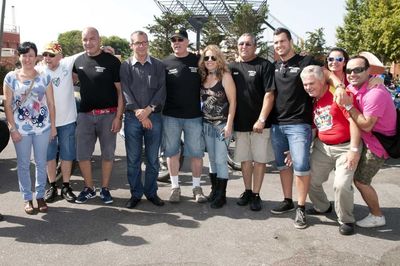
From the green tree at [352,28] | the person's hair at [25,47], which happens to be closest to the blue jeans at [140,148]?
the person's hair at [25,47]

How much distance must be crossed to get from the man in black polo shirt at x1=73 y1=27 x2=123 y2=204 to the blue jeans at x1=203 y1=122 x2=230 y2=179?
45.1 inches

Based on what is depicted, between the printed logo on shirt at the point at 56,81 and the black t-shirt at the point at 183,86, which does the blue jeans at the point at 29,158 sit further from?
the black t-shirt at the point at 183,86

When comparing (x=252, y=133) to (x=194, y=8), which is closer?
(x=252, y=133)

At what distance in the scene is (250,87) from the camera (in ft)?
15.5

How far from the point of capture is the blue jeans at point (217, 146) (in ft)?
16.2

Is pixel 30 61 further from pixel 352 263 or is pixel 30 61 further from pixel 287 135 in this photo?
pixel 352 263

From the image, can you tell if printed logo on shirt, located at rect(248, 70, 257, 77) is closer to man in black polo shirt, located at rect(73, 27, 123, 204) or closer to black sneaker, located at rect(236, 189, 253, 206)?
black sneaker, located at rect(236, 189, 253, 206)

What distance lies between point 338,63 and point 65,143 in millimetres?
3466

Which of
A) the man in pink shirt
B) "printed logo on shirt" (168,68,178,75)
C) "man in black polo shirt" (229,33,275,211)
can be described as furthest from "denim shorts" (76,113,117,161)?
the man in pink shirt

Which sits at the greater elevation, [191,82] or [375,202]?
[191,82]

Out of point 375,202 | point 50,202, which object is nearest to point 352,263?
point 375,202

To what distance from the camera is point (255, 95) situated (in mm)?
4742

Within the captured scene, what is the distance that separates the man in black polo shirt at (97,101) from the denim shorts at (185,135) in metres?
0.63

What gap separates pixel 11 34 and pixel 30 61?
7134 cm
